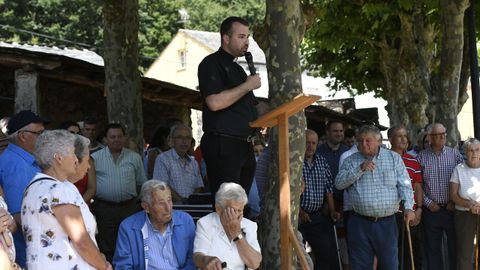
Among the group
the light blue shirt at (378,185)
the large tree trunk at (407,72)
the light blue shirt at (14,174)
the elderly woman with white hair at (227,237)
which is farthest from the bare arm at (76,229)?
the large tree trunk at (407,72)

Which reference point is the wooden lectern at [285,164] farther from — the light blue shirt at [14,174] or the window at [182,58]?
the window at [182,58]

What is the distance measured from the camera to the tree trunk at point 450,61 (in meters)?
14.5

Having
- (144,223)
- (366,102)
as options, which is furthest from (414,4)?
(366,102)

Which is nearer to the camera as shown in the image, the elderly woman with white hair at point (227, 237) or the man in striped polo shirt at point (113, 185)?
the elderly woman with white hair at point (227, 237)

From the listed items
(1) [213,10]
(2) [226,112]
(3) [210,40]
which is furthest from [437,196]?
(1) [213,10]

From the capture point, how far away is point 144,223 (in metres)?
7.08

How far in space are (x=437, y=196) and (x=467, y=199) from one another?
1.32 ft

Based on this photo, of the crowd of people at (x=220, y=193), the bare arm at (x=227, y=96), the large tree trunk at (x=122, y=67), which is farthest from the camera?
the large tree trunk at (x=122, y=67)

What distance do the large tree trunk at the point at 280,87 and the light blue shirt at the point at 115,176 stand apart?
1.84 meters

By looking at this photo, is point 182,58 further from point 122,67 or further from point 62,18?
point 122,67

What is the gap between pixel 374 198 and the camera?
9.18 m

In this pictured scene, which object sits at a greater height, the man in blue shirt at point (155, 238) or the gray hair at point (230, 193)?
the gray hair at point (230, 193)

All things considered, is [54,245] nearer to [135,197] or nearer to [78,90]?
[135,197]

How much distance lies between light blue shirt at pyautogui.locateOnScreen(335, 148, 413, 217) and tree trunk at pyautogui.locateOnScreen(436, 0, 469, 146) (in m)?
5.83
